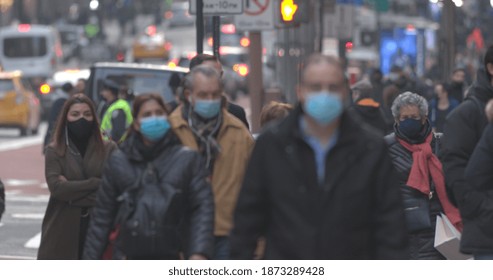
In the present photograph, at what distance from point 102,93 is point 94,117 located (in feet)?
31.0

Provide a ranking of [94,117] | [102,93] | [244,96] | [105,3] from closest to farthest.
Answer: [94,117], [102,93], [244,96], [105,3]

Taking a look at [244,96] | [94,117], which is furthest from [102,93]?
[244,96]

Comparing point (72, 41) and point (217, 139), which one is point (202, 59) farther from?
point (72, 41)

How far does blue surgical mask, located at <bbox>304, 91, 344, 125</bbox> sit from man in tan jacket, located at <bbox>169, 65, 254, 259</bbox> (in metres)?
1.94

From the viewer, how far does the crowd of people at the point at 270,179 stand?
6.36m

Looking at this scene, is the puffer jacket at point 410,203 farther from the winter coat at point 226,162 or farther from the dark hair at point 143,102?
the dark hair at point 143,102

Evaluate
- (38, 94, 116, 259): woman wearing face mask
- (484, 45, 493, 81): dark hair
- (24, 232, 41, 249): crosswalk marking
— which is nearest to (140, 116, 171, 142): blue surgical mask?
(484, 45, 493, 81): dark hair

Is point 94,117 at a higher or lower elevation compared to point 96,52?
higher

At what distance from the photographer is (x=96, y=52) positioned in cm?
7288

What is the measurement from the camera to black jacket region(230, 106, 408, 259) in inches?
250

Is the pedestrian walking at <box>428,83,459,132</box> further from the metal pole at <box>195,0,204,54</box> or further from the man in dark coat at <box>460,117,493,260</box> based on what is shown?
the man in dark coat at <box>460,117,493,260</box>

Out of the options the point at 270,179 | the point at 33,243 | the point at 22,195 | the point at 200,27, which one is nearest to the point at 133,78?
the point at 22,195
